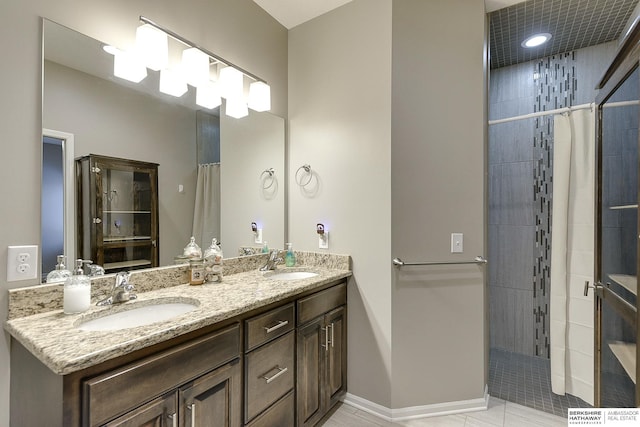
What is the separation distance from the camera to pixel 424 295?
195cm

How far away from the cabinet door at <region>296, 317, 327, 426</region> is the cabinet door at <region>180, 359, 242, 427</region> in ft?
1.43

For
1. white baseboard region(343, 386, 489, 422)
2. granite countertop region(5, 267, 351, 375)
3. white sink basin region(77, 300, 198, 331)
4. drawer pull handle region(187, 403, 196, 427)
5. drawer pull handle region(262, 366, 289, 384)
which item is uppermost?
granite countertop region(5, 267, 351, 375)

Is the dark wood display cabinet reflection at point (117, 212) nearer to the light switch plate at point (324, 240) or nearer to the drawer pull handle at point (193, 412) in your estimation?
the drawer pull handle at point (193, 412)

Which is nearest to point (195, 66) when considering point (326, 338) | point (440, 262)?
point (326, 338)

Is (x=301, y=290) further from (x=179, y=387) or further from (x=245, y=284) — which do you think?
(x=179, y=387)

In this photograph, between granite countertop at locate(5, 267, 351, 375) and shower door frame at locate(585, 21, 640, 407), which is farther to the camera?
shower door frame at locate(585, 21, 640, 407)

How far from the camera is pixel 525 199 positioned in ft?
8.92

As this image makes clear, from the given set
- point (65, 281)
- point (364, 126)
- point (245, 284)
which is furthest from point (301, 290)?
point (364, 126)

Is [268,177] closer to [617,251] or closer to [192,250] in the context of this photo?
[192,250]

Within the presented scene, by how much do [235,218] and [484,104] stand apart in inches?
73.6

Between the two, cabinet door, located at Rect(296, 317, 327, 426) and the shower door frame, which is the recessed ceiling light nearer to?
the shower door frame

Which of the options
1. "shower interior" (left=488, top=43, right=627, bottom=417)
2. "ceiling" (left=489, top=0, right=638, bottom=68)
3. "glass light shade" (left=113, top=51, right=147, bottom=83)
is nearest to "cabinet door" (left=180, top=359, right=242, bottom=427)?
Result: "glass light shade" (left=113, top=51, right=147, bottom=83)

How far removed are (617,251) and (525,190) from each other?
143cm

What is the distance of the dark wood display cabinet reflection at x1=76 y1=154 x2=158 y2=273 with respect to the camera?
1.36 m
